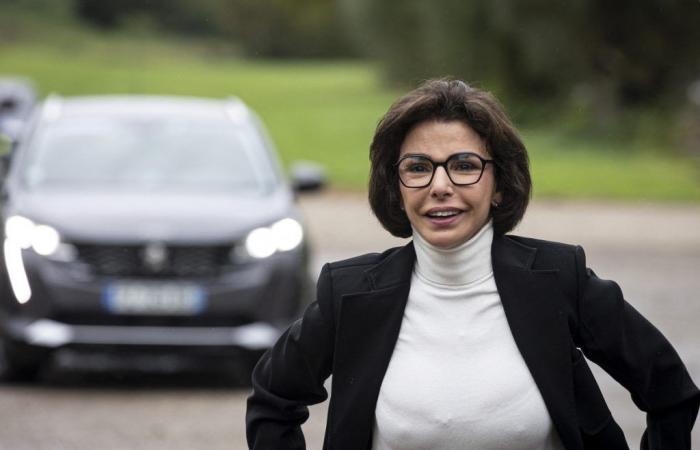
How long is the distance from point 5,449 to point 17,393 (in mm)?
1691

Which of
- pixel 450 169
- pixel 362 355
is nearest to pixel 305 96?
pixel 450 169

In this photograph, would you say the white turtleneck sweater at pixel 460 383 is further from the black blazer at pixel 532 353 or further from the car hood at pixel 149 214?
the car hood at pixel 149 214

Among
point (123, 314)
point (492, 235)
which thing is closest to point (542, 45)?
point (123, 314)

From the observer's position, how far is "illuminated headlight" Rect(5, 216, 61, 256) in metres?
9.16

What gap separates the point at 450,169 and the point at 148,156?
732 cm

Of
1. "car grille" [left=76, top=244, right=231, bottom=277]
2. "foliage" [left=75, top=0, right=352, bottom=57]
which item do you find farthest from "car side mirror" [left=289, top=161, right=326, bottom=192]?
"foliage" [left=75, top=0, right=352, bottom=57]

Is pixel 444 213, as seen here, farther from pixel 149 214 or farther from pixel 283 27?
pixel 283 27

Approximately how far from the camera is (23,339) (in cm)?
906

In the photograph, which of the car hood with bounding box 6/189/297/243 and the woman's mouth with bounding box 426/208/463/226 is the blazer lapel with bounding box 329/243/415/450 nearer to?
the woman's mouth with bounding box 426/208/463/226

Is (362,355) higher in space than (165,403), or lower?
higher

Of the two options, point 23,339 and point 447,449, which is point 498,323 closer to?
point 447,449

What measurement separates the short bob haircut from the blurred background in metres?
0.50

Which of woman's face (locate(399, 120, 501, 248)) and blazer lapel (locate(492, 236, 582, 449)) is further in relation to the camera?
woman's face (locate(399, 120, 501, 248))

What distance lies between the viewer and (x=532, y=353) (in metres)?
3.12
